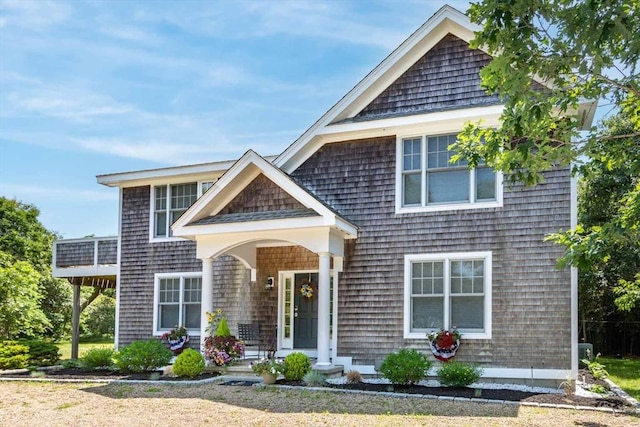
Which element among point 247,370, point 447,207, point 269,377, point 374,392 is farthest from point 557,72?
point 247,370

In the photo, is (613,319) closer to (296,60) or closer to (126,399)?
(296,60)

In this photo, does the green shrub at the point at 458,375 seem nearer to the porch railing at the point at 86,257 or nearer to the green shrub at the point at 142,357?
the green shrub at the point at 142,357

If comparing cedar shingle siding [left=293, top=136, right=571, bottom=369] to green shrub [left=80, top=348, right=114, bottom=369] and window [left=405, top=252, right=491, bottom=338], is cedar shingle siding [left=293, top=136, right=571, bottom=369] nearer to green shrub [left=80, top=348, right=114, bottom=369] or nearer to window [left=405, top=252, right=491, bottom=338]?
window [left=405, top=252, right=491, bottom=338]

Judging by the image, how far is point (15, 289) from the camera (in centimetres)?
1902

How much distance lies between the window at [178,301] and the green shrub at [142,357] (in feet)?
6.42

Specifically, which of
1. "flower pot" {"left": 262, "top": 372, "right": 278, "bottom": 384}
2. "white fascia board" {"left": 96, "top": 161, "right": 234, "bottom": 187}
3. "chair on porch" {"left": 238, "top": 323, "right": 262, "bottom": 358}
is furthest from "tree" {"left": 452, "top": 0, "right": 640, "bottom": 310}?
"white fascia board" {"left": 96, "top": 161, "right": 234, "bottom": 187}

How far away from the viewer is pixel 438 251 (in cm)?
1284

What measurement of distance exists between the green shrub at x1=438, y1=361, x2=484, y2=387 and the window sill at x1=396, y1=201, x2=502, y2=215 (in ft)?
10.3

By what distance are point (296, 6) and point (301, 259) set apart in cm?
577

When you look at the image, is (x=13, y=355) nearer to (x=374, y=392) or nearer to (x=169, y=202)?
(x=169, y=202)

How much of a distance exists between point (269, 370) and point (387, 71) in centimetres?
656

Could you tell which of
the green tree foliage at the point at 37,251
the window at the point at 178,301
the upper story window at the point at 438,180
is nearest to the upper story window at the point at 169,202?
the window at the point at 178,301

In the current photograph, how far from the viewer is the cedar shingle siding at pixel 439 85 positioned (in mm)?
12914

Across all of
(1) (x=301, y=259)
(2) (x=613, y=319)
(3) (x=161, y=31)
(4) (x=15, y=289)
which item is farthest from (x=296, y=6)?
(2) (x=613, y=319)
